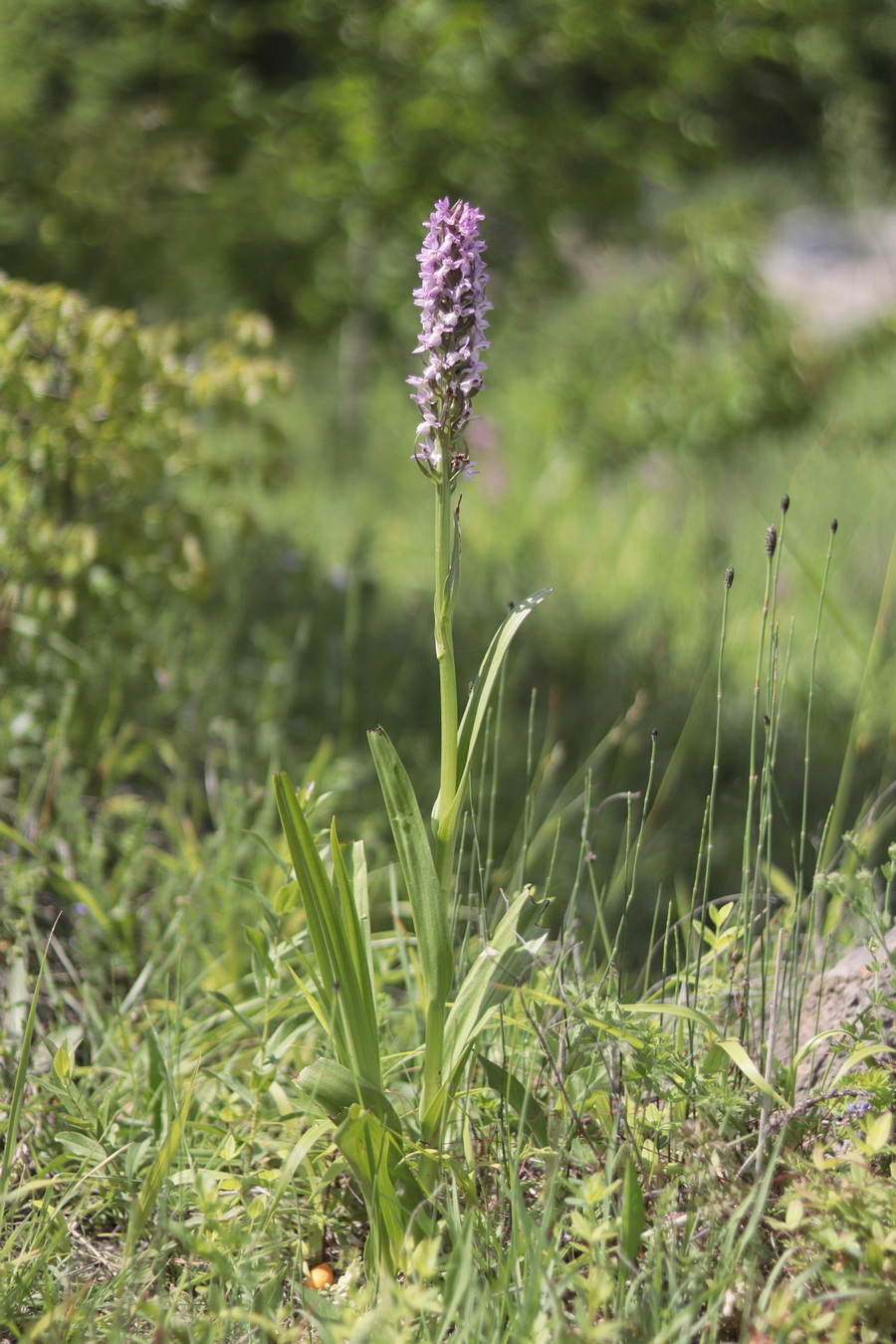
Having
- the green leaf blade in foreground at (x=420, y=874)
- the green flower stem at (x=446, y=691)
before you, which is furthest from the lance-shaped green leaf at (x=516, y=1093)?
the green flower stem at (x=446, y=691)

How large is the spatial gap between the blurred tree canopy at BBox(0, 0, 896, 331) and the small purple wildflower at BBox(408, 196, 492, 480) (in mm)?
2808

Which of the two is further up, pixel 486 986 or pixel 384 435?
pixel 384 435

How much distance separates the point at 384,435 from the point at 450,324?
213 inches

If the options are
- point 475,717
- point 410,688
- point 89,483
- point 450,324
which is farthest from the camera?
point 410,688

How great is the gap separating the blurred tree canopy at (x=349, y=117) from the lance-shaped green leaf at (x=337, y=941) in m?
3.01

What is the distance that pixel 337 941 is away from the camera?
1.16 metres

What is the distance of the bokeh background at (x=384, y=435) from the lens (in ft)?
7.19

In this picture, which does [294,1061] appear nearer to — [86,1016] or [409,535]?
[86,1016]

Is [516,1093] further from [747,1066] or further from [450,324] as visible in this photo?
[450,324]

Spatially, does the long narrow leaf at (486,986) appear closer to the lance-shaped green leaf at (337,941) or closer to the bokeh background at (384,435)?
the lance-shaped green leaf at (337,941)

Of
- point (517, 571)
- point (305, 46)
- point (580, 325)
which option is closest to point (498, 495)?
point (517, 571)

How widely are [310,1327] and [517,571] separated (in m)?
2.68

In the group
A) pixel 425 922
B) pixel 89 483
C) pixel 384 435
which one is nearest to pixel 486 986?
pixel 425 922

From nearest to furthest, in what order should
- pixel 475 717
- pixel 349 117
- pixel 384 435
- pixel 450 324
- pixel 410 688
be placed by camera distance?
pixel 450 324, pixel 475 717, pixel 410 688, pixel 349 117, pixel 384 435
